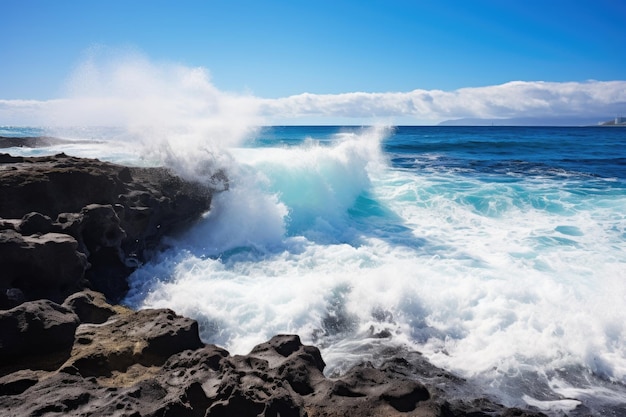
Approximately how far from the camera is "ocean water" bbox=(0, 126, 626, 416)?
19.1 feet

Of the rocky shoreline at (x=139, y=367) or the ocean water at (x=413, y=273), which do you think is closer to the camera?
the rocky shoreline at (x=139, y=367)

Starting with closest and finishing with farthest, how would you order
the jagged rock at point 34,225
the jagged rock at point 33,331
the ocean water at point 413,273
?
the jagged rock at point 33,331 < the ocean water at point 413,273 < the jagged rock at point 34,225

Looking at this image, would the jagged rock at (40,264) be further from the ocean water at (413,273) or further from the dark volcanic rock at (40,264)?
the ocean water at (413,273)

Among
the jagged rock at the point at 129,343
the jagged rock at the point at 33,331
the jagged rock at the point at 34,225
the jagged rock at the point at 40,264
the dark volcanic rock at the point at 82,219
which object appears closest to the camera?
the jagged rock at the point at 33,331

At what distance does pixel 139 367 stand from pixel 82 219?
406 cm

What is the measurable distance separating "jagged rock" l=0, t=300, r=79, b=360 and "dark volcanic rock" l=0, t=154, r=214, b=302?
51.8 inches

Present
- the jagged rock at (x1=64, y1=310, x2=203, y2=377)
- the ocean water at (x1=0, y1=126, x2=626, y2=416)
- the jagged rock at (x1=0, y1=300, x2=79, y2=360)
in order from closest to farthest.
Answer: the jagged rock at (x1=0, y1=300, x2=79, y2=360) < the jagged rock at (x1=64, y1=310, x2=203, y2=377) < the ocean water at (x1=0, y1=126, x2=626, y2=416)

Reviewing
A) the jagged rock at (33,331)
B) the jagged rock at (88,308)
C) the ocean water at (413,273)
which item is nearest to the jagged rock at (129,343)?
the jagged rock at (33,331)

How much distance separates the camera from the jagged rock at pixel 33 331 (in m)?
4.17

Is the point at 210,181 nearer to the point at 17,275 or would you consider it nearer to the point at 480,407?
the point at 17,275

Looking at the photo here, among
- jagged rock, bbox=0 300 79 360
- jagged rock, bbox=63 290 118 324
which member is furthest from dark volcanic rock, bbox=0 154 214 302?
jagged rock, bbox=0 300 79 360

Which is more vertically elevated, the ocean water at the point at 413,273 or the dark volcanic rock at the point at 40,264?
the dark volcanic rock at the point at 40,264

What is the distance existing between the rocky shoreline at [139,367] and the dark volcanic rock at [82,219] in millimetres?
27

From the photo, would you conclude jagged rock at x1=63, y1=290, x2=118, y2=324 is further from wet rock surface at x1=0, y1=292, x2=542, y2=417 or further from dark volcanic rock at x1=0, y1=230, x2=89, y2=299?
dark volcanic rock at x1=0, y1=230, x2=89, y2=299
